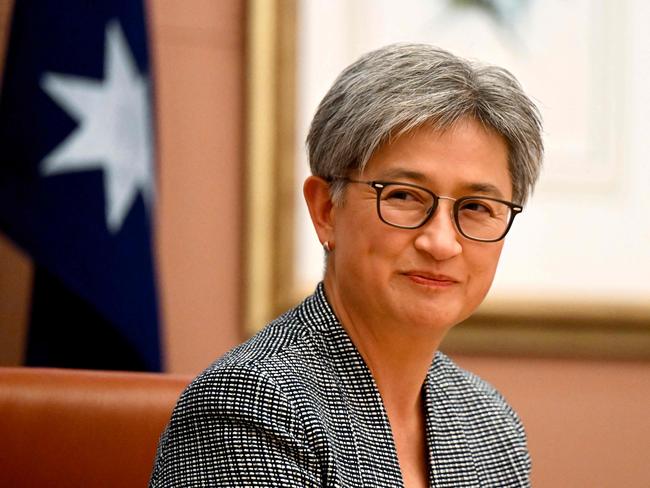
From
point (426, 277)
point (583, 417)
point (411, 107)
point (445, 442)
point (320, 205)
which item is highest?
point (411, 107)

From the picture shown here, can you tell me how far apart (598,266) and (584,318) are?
0.18 m

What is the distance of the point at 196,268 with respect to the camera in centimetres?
308

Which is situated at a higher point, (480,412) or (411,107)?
(411,107)

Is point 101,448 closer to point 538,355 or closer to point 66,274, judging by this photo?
point 66,274

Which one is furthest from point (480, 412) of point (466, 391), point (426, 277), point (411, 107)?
point (411, 107)

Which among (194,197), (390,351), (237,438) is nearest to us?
(237,438)

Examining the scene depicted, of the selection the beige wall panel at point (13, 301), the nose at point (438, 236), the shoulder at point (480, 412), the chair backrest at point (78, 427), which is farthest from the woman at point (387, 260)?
the beige wall panel at point (13, 301)

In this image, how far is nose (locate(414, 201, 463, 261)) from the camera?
5.66ft

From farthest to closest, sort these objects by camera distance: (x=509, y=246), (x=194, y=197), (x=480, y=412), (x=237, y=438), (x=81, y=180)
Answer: (x=509, y=246) < (x=194, y=197) < (x=81, y=180) < (x=480, y=412) < (x=237, y=438)

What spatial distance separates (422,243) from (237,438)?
0.46m

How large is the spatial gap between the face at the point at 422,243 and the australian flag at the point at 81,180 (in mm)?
1071

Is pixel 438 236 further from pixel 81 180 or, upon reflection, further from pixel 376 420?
pixel 81 180

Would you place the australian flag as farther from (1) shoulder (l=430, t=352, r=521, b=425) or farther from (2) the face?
(2) the face

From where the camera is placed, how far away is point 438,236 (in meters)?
1.73
